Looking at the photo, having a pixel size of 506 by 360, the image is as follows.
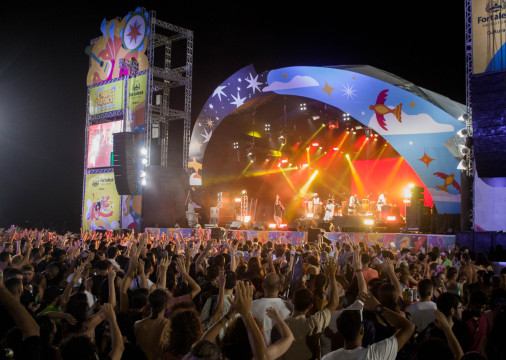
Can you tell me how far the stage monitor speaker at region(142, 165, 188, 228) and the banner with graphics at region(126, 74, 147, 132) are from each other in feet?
10.2

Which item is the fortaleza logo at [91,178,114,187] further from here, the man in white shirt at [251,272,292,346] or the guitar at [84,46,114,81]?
the man in white shirt at [251,272,292,346]

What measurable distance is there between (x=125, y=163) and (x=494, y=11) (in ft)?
53.3

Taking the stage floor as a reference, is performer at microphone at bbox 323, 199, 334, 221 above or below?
above

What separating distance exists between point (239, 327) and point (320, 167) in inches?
1039

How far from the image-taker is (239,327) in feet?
8.58

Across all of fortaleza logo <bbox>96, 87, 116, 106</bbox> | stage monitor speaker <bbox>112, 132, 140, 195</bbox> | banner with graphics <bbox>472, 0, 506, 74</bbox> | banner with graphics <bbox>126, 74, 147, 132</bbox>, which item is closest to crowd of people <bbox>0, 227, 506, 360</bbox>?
banner with graphics <bbox>472, 0, 506, 74</bbox>

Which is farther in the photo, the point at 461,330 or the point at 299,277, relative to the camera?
the point at 299,277

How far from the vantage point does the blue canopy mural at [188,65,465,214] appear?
56.5 feet

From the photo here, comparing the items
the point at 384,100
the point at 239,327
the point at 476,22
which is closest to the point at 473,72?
Answer: the point at 476,22

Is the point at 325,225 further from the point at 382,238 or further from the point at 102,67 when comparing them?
the point at 102,67

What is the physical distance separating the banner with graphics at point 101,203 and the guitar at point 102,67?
5478mm

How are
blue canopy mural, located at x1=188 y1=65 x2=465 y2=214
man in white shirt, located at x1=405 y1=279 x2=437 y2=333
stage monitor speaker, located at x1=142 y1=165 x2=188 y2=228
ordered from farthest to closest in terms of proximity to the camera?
stage monitor speaker, located at x1=142 y1=165 x2=188 y2=228, blue canopy mural, located at x1=188 y1=65 x2=465 y2=214, man in white shirt, located at x1=405 y1=279 x2=437 y2=333

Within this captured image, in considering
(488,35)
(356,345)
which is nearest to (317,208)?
(488,35)

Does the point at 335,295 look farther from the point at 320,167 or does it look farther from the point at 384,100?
the point at 320,167
